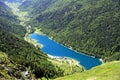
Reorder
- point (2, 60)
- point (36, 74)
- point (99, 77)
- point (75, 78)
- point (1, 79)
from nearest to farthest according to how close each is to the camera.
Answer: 1. point (1, 79)
2. point (99, 77)
3. point (75, 78)
4. point (2, 60)
5. point (36, 74)

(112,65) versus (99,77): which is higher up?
(112,65)

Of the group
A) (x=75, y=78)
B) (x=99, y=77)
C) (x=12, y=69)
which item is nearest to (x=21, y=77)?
(x=12, y=69)

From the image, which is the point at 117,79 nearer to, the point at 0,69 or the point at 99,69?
the point at 99,69

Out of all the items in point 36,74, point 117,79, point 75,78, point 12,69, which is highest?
point 36,74

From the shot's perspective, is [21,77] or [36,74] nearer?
[21,77]

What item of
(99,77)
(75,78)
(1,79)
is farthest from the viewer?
(75,78)

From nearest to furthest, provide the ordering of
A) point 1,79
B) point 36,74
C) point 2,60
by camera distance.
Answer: point 1,79 → point 2,60 → point 36,74

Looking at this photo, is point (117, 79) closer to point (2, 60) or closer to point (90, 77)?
point (90, 77)

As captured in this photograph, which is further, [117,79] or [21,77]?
[21,77]

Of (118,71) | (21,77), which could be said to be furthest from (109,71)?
(21,77)
